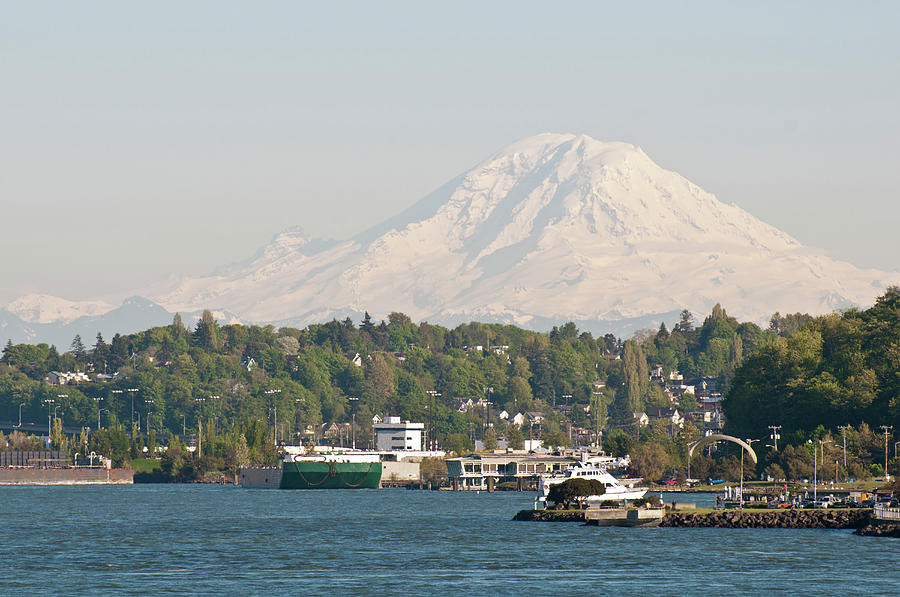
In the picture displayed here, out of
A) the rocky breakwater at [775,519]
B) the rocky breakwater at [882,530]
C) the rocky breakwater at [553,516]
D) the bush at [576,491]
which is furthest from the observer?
the bush at [576,491]

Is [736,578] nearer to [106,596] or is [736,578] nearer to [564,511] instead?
[106,596]

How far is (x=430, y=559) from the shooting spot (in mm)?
114875

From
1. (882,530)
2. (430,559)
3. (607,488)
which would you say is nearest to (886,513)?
(882,530)

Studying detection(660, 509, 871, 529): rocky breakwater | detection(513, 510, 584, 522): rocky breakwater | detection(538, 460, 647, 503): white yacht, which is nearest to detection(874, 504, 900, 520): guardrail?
detection(660, 509, 871, 529): rocky breakwater

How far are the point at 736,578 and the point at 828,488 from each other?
84.7 meters

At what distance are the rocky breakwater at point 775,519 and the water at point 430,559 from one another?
218 centimetres

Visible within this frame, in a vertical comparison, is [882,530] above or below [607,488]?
below

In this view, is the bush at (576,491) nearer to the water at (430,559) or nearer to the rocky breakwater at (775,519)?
the water at (430,559)

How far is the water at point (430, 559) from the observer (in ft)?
324

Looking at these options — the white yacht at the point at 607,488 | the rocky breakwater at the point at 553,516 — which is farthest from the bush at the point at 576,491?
the rocky breakwater at the point at 553,516

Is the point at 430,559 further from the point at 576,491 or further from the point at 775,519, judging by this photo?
the point at 576,491

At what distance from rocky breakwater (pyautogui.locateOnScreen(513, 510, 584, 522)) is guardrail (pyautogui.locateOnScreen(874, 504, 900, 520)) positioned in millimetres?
25823

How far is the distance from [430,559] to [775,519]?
3404 centimetres

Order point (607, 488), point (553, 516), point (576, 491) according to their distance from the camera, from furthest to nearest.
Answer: point (607, 488)
point (576, 491)
point (553, 516)
